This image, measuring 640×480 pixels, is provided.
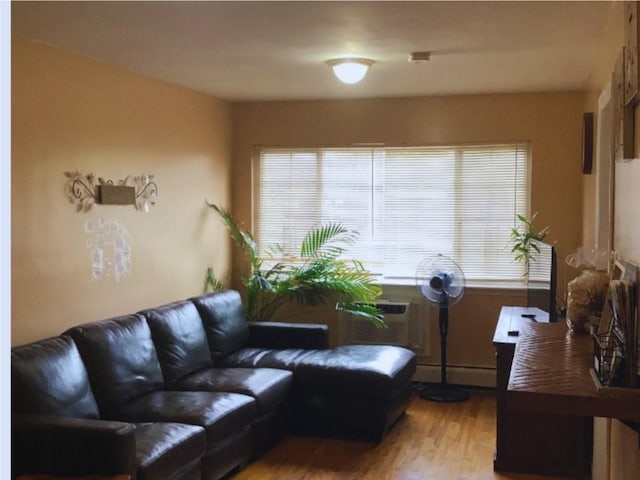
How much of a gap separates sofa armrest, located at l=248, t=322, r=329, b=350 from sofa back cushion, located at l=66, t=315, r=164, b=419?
1.23m

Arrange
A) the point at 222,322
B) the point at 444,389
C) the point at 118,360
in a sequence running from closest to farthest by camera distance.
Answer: the point at 118,360 → the point at 222,322 → the point at 444,389

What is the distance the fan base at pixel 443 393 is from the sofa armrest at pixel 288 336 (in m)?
0.97

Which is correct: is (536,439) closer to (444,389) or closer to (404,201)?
(444,389)

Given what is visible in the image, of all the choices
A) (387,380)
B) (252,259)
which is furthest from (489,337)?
(252,259)

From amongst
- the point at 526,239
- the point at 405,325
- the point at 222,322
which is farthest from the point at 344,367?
the point at 526,239

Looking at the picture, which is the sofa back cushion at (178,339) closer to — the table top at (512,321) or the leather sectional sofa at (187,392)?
the leather sectional sofa at (187,392)

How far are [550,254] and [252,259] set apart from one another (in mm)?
2717

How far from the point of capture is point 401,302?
592 centimetres

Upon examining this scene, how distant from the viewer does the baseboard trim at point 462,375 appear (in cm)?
577

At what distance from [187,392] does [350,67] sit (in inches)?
86.3

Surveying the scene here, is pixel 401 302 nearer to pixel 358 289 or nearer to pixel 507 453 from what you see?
pixel 358 289

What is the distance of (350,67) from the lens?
14.2 feet

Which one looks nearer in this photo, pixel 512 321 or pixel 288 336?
pixel 512 321

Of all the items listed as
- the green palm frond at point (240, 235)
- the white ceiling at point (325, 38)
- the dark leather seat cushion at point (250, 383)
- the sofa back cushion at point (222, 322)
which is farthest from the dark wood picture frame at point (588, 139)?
the green palm frond at point (240, 235)
